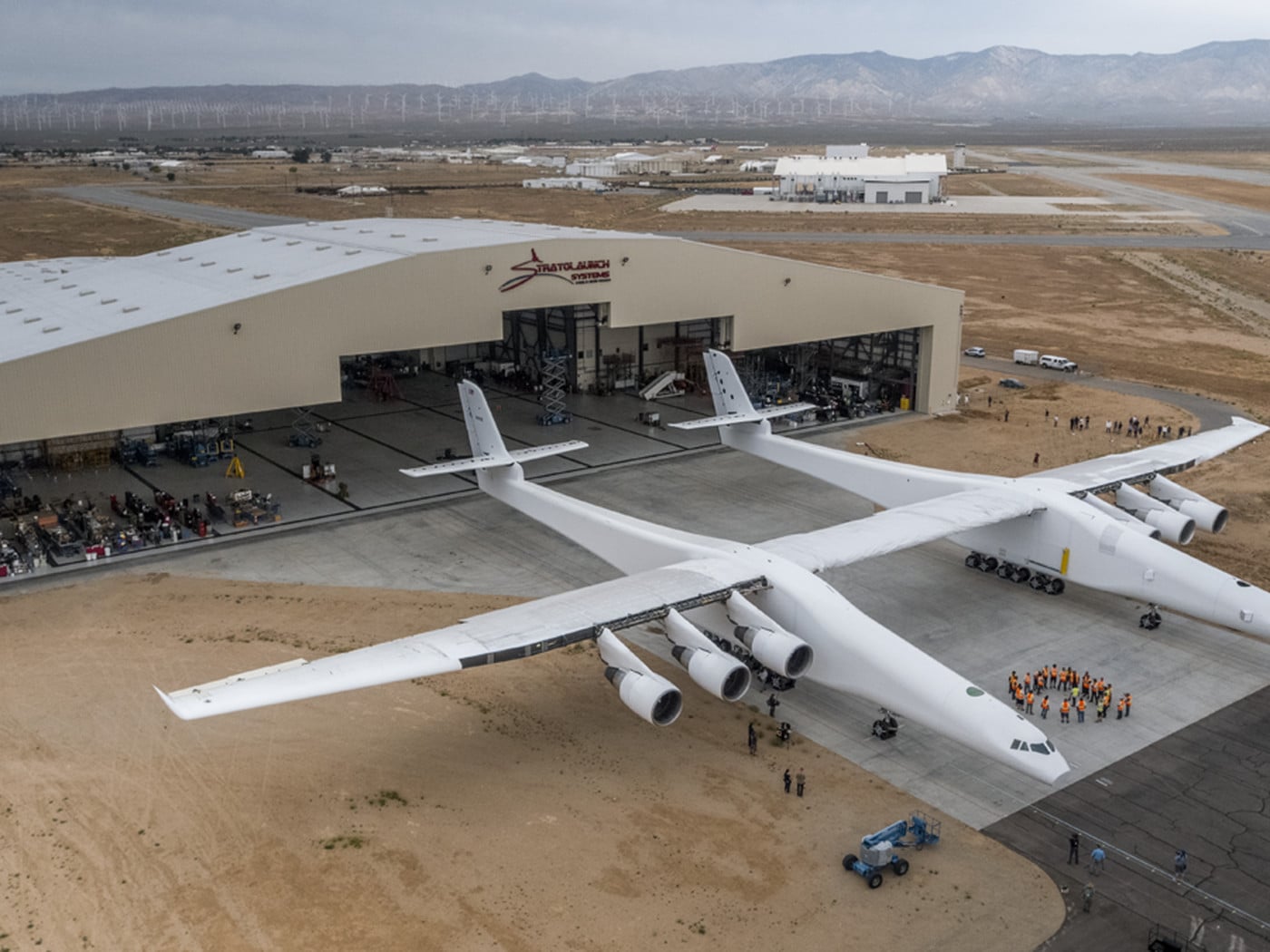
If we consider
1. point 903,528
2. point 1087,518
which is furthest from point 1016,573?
point 903,528

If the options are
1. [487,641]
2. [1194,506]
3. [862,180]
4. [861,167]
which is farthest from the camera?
[861,167]

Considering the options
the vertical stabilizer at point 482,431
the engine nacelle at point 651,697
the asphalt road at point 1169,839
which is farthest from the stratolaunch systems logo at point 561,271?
the asphalt road at point 1169,839

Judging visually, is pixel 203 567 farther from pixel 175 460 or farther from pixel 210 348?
pixel 175 460

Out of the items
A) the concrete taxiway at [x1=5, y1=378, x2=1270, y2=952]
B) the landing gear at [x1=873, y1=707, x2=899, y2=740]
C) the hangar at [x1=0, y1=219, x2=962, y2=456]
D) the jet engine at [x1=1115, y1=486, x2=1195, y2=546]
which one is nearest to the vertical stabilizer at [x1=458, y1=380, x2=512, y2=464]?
the concrete taxiway at [x1=5, y1=378, x2=1270, y2=952]

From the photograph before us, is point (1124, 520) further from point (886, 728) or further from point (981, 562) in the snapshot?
point (886, 728)

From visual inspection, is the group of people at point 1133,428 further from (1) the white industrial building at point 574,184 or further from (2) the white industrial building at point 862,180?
(1) the white industrial building at point 574,184

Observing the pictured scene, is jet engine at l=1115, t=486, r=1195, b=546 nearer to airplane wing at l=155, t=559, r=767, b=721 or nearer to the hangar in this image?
airplane wing at l=155, t=559, r=767, b=721

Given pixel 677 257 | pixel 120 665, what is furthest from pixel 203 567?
pixel 677 257
